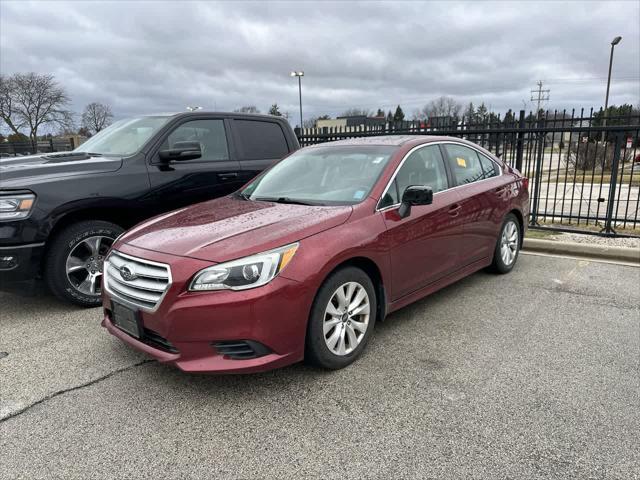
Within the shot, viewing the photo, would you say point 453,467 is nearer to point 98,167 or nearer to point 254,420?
point 254,420

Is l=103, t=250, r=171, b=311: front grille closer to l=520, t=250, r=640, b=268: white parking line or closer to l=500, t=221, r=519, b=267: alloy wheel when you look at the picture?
l=500, t=221, r=519, b=267: alloy wheel

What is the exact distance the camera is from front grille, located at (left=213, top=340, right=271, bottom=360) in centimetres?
271

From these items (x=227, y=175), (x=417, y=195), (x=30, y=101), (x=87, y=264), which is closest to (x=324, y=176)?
(x=417, y=195)

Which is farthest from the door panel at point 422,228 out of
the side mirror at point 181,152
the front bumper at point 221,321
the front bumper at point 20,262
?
the front bumper at point 20,262

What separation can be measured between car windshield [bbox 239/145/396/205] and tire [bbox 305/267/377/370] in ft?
2.11

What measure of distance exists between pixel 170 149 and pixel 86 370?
235 cm

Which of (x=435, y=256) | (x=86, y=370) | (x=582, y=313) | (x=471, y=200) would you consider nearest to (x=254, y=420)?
(x=86, y=370)

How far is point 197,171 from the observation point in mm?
5137

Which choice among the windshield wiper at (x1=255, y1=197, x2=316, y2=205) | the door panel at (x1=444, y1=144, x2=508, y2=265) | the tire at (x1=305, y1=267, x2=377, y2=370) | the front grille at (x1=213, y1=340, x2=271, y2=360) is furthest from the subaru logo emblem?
the door panel at (x1=444, y1=144, x2=508, y2=265)

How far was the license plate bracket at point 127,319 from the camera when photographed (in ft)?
9.40

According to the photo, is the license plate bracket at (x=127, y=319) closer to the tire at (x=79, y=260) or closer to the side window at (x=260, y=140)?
the tire at (x=79, y=260)

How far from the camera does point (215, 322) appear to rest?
8.65 feet

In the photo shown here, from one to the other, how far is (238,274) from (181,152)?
2.40 meters

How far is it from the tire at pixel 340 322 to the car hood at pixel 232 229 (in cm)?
39
